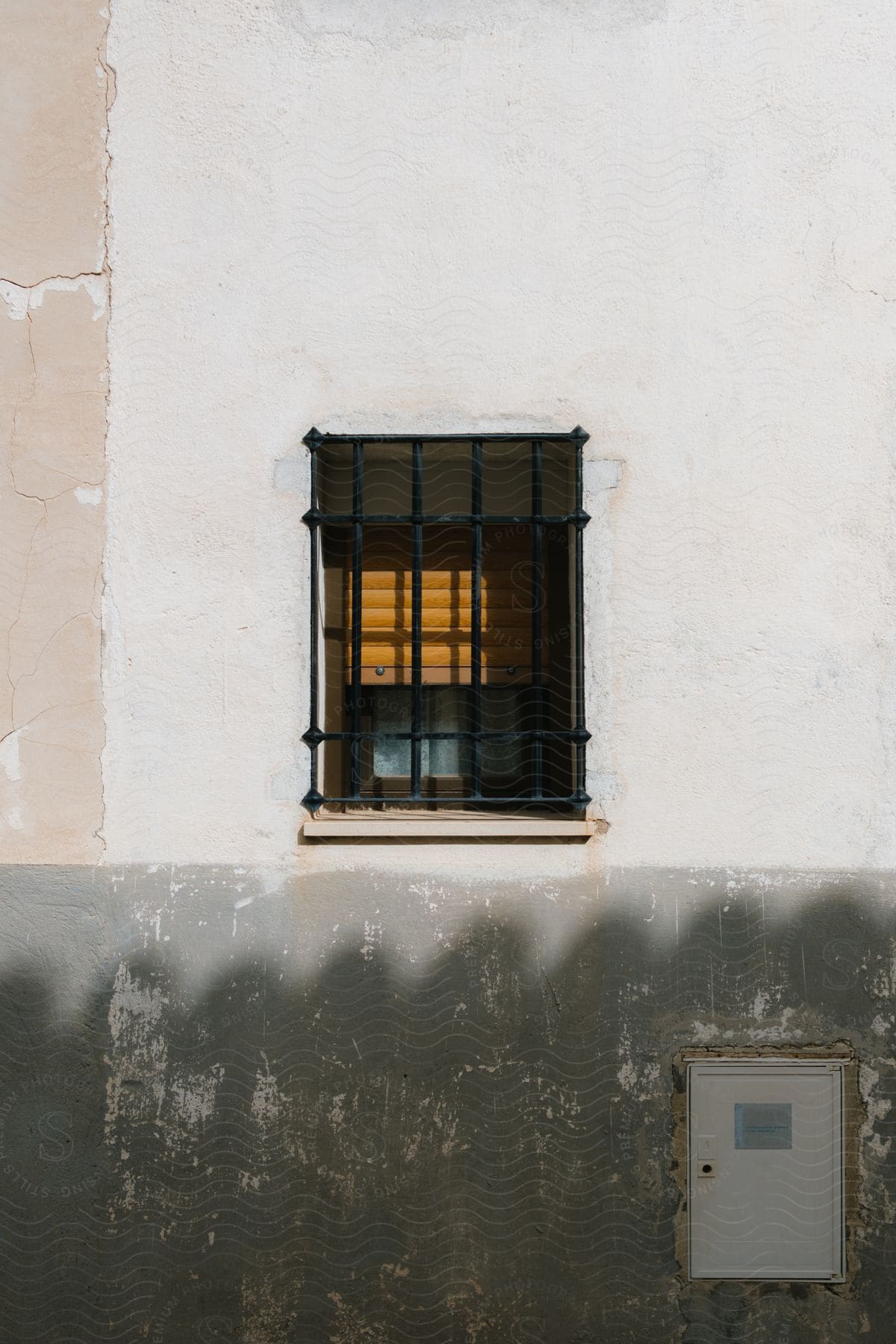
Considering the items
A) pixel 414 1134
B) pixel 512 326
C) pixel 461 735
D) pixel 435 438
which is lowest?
pixel 414 1134

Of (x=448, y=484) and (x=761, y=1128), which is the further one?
(x=448, y=484)

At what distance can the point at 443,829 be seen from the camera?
335 cm

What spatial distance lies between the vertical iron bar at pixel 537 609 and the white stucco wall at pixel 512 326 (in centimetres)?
19

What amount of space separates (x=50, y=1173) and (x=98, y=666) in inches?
69.9

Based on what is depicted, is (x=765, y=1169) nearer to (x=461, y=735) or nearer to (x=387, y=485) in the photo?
(x=461, y=735)

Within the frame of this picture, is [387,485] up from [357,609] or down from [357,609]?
up

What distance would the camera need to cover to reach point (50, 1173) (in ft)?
10.8

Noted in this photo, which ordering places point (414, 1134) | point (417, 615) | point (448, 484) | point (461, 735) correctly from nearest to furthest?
point (414, 1134)
point (461, 735)
point (417, 615)
point (448, 484)

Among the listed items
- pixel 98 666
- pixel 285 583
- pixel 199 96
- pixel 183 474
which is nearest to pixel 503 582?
pixel 285 583

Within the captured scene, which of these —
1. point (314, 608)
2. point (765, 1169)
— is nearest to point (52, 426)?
point (314, 608)

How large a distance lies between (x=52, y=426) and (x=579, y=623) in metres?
2.04

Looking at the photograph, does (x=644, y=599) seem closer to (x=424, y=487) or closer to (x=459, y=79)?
(x=424, y=487)

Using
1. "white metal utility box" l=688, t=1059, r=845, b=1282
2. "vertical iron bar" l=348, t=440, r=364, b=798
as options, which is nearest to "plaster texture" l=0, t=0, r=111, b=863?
"vertical iron bar" l=348, t=440, r=364, b=798

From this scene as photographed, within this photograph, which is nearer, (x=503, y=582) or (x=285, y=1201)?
(x=285, y=1201)
